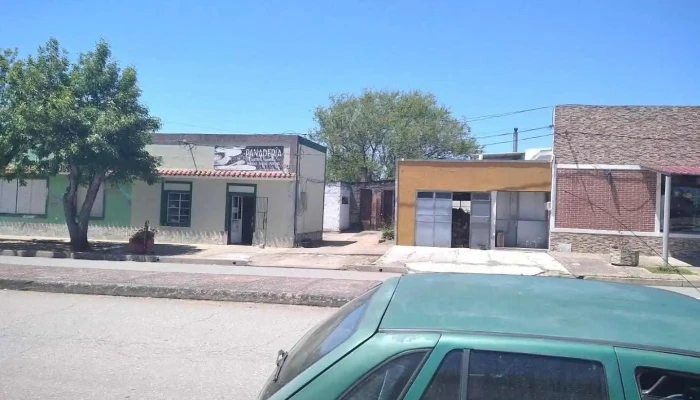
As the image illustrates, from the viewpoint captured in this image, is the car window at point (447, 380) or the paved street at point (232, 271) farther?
the paved street at point (232, 271)

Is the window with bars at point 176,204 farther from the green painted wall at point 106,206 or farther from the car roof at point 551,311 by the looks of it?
the car roof at point 551,311

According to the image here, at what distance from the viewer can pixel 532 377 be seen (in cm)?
208

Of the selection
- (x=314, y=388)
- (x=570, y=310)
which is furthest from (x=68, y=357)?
(x=570, y=310)

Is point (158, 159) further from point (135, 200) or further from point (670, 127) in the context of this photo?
point (670, 127)

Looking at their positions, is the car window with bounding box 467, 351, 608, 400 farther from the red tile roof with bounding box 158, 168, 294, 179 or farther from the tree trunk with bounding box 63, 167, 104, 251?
the red tile roof with bounding box 158, 168, 294, 179

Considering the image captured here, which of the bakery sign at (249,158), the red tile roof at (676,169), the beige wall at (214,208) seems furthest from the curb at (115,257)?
the red tile roof at (676,169)

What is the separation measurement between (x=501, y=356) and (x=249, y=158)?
84.0 ft

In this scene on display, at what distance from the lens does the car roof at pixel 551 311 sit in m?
2.20

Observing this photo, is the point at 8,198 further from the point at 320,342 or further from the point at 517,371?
the point at 517,371

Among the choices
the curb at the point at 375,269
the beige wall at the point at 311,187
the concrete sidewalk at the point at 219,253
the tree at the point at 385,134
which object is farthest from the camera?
the tree at the point at 385,134

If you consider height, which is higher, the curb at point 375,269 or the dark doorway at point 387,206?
the dark doorway at point 387,206

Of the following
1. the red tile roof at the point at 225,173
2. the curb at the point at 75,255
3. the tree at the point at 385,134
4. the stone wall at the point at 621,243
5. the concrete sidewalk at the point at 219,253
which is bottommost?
the curb at the point at 75,255

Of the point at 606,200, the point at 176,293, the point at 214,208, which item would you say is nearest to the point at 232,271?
the point at 176,293

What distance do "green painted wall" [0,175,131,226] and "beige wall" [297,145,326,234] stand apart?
821cm
